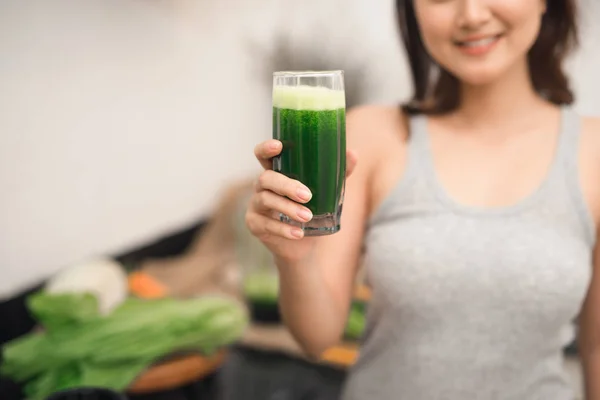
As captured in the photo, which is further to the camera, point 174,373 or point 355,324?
point 355,324

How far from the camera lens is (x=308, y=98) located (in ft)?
2.45

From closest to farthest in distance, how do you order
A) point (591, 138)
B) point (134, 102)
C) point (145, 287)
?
point (591, 138) → point (145, 287) → point (134, 102)

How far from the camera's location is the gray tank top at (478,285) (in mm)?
930

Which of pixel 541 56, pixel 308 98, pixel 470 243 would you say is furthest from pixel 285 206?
pixel 541 56

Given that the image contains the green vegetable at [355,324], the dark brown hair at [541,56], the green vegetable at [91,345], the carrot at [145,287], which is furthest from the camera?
the green vegetable at [355,324]

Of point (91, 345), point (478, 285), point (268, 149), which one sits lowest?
point (91, 345)

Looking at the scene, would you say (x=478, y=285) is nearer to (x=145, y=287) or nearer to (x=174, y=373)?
(x=174, y=373)

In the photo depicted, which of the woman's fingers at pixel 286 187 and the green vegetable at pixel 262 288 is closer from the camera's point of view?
the woman's fingers at pixel 286 187

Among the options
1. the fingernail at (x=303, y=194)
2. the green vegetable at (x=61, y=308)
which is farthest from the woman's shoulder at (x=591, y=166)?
the green vegetable at (x=61, y=308)

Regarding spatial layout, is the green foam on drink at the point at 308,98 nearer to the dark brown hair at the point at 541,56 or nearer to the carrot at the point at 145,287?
the dark brown hair at the point at 541,56

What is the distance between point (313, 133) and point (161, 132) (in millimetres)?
1727

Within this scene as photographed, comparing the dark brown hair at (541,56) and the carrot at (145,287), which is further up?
the dark brown hair at (541,56)

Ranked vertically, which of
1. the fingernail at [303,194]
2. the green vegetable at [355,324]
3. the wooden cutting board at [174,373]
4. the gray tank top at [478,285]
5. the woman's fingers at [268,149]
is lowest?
the green vegetable at [355,324]

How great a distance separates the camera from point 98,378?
4.34 feet
